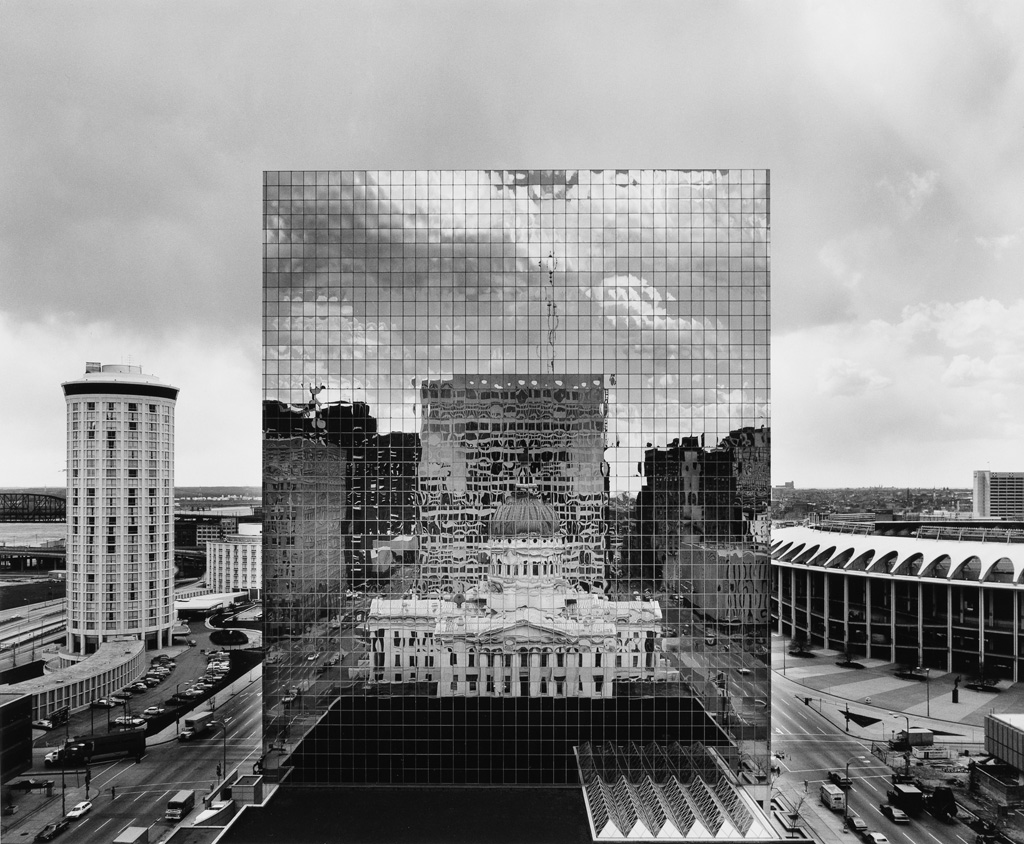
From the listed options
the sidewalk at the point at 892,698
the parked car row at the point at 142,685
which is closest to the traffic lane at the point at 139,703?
the parked car row at the point at 142,685

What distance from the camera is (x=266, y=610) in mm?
59281

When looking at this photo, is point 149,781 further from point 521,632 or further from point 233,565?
point 233,565

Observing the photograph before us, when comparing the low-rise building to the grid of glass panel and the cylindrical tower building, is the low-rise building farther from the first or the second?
the grid of glass panel

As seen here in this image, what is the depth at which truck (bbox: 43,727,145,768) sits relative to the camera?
250 ft

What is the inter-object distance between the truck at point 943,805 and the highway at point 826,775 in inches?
26.1

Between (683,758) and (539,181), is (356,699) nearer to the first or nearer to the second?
(683,758)

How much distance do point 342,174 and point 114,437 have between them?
86.8m

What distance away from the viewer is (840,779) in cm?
7094

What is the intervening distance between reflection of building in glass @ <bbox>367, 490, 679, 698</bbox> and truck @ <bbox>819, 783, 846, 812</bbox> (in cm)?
2232

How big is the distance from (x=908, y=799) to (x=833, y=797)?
650 centimetres

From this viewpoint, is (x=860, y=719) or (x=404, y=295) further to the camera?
(x=860, y=719)

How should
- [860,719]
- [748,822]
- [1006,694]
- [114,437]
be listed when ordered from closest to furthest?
[748,822], [860,719], [1006,694], [114,437]

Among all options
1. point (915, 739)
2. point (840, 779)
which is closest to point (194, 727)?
point (840, 779)

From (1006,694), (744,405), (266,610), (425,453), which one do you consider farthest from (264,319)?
(1006,694)
